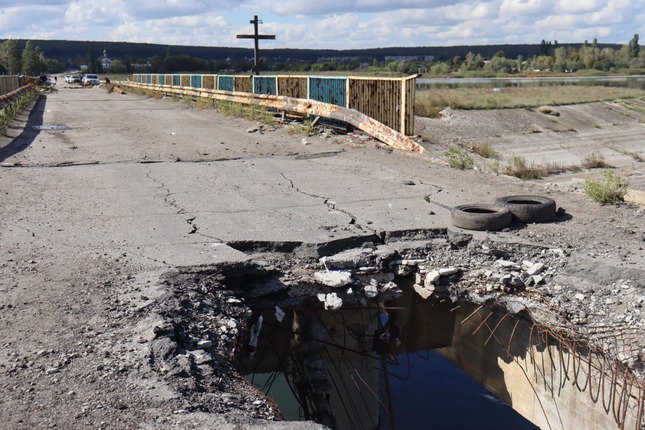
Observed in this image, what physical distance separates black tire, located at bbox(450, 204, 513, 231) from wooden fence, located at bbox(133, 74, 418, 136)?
20.1 ft

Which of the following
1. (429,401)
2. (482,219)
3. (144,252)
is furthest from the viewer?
(429,401)

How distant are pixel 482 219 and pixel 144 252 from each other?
3.42 m

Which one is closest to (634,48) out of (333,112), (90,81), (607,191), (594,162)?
(90,81)

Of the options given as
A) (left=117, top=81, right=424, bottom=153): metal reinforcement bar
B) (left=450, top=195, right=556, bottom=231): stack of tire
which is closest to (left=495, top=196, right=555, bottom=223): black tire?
(left=450, top=195, right=556, bottom=231): stack of tire

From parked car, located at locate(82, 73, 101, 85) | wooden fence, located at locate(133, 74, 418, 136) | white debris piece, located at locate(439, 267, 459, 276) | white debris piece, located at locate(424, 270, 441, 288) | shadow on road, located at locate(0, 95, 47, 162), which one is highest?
parked car, located at locate(82, 73, 101, 85)

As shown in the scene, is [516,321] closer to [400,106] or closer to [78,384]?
[78,384]

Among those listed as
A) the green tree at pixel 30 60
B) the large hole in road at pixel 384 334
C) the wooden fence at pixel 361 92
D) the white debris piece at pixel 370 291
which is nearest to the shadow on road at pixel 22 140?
the wooden fence at pixel 361 92

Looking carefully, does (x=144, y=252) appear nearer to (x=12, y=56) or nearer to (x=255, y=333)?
(x=255, y=333)

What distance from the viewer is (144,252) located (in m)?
6.45

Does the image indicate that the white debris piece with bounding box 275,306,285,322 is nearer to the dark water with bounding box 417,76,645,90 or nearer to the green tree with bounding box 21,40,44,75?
the dark water with bounding box 417,76,645,90

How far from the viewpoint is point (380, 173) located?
1078 centimetres

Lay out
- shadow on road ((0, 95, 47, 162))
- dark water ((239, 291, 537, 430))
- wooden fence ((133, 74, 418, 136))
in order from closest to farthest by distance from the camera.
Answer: dark water ((239, 291, 537, 430))
wooden fence ((133, 74, 418, 136))
shadow on road ((0, 95, 47, 162))

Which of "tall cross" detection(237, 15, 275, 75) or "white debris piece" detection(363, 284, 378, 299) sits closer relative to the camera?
"white debris piece" detection(363, 284, 378, 299)

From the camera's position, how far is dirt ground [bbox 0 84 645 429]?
3820 mm
